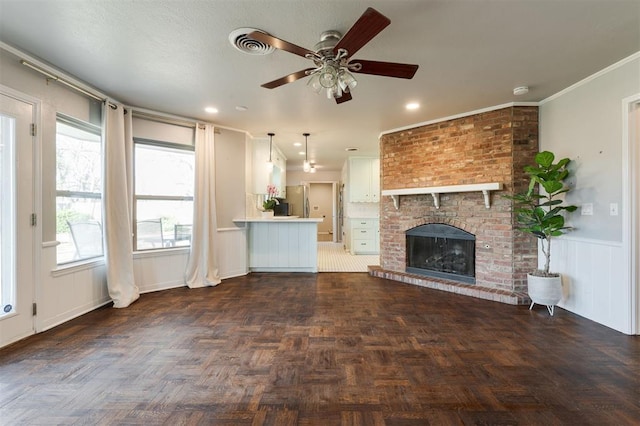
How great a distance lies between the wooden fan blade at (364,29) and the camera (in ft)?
5.10

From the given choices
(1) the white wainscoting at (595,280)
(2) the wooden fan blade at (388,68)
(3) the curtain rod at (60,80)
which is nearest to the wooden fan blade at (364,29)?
(2) the wooden fan blade at (388,68)

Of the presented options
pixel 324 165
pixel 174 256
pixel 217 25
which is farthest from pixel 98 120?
pixel 324 165

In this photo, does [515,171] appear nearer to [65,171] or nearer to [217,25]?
[217,25]

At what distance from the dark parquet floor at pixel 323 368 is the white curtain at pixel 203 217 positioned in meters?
1.02

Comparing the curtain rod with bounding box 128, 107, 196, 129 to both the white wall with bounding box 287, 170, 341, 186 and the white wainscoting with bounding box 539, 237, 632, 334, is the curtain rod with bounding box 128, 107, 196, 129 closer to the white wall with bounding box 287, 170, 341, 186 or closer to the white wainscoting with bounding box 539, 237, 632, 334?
the white wall with bounding box 287, 170, 341, 186

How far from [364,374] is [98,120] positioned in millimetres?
3904

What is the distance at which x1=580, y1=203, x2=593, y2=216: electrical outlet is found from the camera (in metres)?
2.97

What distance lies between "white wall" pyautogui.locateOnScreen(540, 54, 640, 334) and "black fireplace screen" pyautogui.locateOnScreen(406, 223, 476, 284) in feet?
3.21

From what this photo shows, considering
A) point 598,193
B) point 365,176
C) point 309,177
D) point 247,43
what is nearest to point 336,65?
point 247,43

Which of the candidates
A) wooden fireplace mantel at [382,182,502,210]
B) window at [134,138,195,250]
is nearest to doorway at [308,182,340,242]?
wooden fireplace mantel at [382,182,502,210]

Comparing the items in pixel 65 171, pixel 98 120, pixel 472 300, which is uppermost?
pixel 98 120

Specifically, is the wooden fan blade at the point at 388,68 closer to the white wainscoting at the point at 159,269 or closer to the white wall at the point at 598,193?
the white wall at the point at 598,193

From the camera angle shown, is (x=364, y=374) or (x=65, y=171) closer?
(x=364, y=374)

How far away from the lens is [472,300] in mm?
3639
